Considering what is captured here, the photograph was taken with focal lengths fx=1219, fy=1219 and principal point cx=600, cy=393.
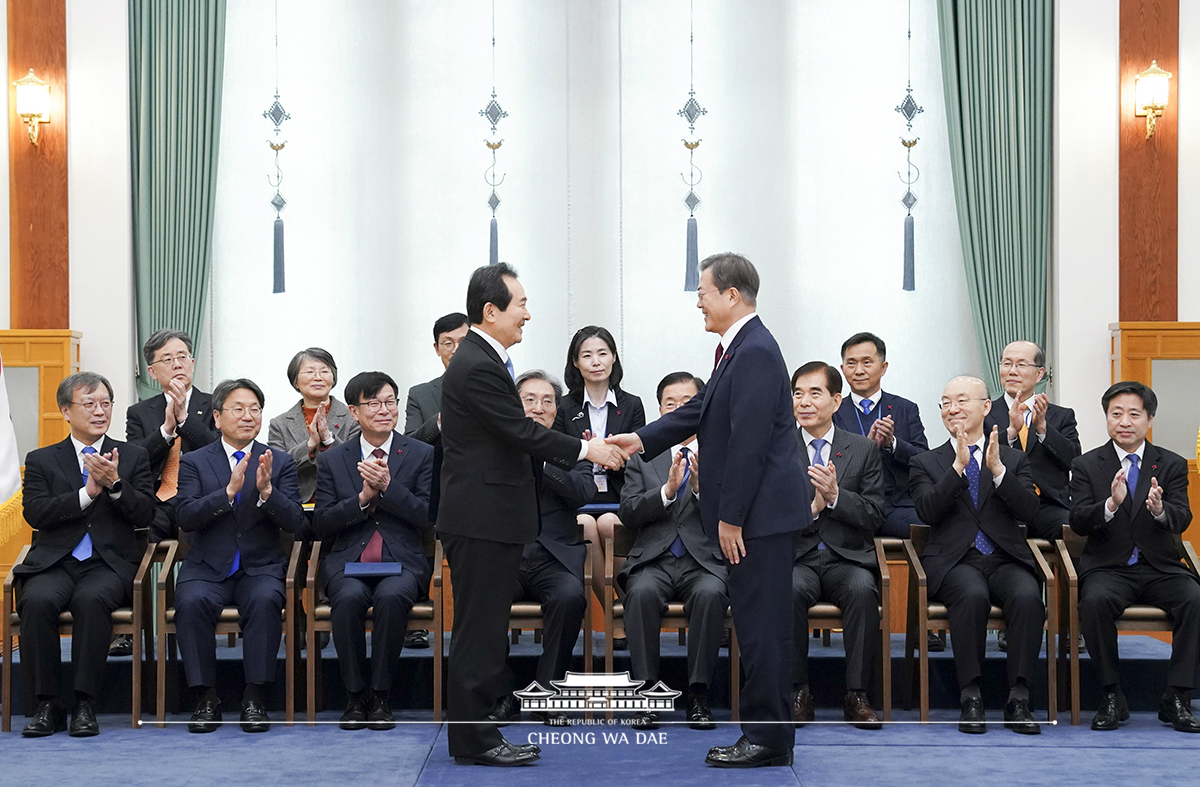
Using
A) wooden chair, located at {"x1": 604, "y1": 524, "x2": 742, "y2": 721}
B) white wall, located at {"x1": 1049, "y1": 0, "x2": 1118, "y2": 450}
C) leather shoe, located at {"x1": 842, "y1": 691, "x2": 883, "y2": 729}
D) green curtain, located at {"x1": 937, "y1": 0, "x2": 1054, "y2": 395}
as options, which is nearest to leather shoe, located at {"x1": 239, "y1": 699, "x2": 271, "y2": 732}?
wooden chair, located at {"x1": 604, "y1": 524, "x2": 742, "y2": 721}

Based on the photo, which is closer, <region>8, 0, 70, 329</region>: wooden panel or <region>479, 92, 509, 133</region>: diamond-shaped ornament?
<region>8, 0, 70, 329</region>: wooden panel

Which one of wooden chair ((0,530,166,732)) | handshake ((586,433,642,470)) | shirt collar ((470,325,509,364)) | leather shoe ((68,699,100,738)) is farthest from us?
wooden chair ((0,530,166,732))

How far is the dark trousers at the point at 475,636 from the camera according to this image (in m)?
Answer: 3.77

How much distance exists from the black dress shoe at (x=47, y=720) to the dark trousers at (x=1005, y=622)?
3.23m

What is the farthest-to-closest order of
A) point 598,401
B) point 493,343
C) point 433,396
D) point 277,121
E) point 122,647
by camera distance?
point 277,121
point 433,396
point 598,401
point 122,647
point 493,343

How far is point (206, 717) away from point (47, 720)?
552 millimetres

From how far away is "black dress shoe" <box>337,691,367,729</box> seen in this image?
4.33m

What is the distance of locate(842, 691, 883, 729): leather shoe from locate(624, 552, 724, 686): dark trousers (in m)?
0.51

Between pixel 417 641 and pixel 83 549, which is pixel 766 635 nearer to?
pixel 417 641

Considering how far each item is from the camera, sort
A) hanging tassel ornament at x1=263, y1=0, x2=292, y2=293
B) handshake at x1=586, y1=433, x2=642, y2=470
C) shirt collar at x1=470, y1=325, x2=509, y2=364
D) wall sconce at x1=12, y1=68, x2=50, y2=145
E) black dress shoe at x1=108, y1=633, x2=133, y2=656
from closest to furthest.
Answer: shirt collar at x1=470, y1=325, x2=509, y2=364
handshake at x1=586, y1=433, x2=642, y2=470
black dress shoe at x1=108, y1=633, x2=133, y2=656
wall sconce at x1=12, y1=68, x2=50, y2=145
hanging tassel ornament at x1=263, y1=0, x2=292, y2=293

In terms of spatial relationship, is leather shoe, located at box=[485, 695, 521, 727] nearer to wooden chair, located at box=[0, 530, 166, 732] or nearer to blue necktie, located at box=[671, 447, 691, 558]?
blue necktie, located at box=[671, 447, 691, 558]

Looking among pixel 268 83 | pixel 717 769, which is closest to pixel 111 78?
pixel 268 83

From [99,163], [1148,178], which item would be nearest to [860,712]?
[1148,178]

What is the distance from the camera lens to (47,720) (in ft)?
14.1
